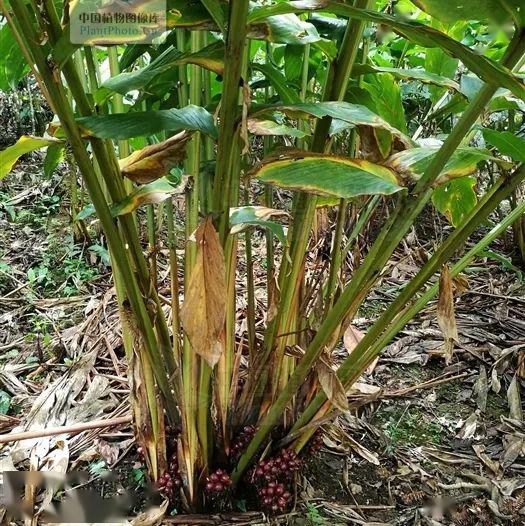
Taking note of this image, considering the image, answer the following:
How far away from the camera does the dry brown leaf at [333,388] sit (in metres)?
0.64

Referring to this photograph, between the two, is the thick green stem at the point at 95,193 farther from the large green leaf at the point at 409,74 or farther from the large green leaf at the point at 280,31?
the large green leaf at the point at 409,74

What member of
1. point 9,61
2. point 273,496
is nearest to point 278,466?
point 273,496

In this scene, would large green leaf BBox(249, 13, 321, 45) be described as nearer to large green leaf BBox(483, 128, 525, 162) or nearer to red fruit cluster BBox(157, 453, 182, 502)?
large green leaf BBox(483, 128, 525, 162)

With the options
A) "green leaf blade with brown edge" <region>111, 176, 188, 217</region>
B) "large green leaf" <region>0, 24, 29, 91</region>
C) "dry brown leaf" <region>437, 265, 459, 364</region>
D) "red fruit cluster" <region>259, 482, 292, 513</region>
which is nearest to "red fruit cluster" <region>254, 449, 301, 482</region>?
"red fruit cluster" <region>259, 482, 292, 513</region>

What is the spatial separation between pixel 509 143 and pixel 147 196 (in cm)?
39

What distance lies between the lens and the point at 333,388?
65 cm

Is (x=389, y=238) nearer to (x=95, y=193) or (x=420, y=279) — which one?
(x=420, y=279)

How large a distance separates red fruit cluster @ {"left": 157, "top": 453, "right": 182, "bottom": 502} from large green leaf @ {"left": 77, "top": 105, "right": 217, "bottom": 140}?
49 cm

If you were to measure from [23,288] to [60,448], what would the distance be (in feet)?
2.43

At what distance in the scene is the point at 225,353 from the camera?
28.7 inches

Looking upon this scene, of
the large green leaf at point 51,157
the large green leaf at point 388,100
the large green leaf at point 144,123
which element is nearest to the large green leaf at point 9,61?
the large green leaf at point 51,157

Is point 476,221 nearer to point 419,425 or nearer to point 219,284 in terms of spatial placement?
point 219,284

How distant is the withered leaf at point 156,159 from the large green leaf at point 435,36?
19cm

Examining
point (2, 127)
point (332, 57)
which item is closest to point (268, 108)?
point (332, 57)
